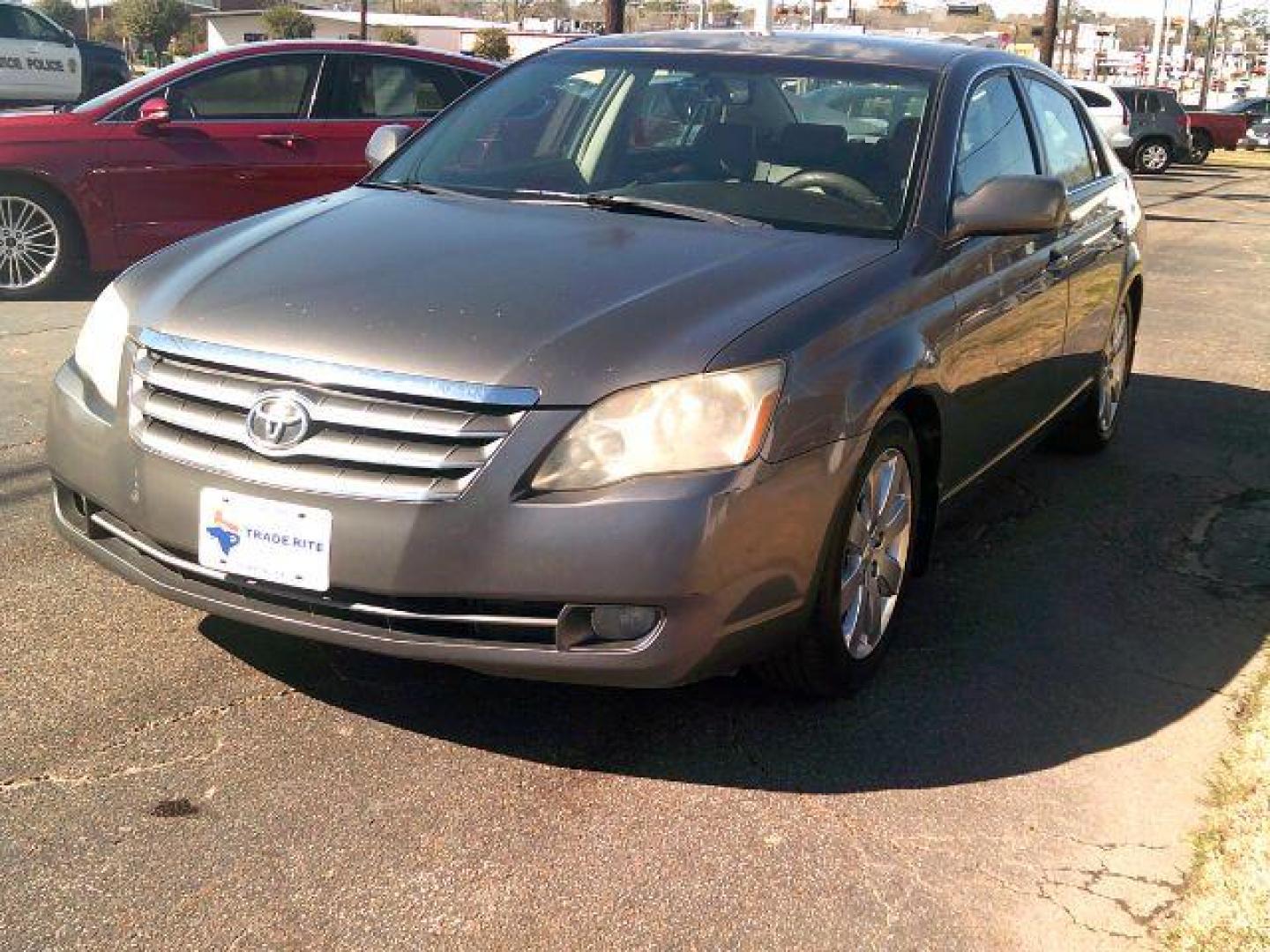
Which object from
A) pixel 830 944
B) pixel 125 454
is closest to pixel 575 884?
pixel 830 944

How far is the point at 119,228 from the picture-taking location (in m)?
8.84

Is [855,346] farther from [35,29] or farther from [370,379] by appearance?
[35,29]

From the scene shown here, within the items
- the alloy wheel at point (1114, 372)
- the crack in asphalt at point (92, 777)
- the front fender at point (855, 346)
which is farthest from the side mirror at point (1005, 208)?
the crack in asphalt at point (92, 777)

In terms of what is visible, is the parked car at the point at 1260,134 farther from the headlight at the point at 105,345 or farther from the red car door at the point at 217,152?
the headlight at the point at 105,345

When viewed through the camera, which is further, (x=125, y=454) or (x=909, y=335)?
(x=909, y=335)

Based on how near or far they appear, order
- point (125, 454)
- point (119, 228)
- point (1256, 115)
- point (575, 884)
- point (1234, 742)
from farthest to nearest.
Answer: point (1256, 115)
point (119, 228)
point (1234, 742)
point (125, 454)
point (575, 884)

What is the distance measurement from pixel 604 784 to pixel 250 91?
7.15 m

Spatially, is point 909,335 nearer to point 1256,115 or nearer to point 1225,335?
point 1225,335

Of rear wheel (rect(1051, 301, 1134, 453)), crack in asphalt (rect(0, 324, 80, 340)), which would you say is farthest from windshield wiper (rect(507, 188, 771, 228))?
crack in asphalt (rect(0, 324, 80, 340))

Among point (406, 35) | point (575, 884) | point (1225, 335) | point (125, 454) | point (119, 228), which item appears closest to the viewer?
point (575, 884)

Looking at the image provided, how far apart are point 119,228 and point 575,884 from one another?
719 cm

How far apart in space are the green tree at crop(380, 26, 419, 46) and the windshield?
6454 cm

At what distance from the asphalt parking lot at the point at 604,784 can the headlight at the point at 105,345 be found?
723 mm

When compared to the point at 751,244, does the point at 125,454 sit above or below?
below
